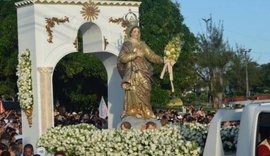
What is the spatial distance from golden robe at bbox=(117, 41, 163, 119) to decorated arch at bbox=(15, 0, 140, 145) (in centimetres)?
280

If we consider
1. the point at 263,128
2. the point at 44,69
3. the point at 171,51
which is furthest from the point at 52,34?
the point at 263,128

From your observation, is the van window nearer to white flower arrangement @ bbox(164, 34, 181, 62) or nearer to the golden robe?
the golden robe

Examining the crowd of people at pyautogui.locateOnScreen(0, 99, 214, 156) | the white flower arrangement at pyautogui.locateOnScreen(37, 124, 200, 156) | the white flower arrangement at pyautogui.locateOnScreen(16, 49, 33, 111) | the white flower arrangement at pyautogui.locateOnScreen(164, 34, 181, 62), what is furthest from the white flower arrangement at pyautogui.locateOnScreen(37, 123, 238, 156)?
the white flower arrangement at pyautogui.locateOnScreen(16, 49, 33, 111)

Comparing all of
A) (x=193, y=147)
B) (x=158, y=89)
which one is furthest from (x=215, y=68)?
(x=193, y=147)

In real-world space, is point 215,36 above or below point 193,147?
above

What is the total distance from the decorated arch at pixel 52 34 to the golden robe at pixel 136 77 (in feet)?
9.19

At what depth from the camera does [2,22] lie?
4094 cm

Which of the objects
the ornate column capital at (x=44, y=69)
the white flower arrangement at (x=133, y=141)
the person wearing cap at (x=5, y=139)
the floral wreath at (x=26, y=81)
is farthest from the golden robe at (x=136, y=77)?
the person wearing cap at (x=5, y=139)

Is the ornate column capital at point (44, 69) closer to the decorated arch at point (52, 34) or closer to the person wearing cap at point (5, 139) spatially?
the decorated arch at point (52, 34)

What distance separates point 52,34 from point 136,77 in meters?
3.31

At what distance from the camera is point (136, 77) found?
1792 cm

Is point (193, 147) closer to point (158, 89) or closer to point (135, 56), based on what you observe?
point (135, 56)

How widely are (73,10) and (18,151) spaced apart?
325 inches

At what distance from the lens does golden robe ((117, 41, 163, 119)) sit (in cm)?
1778
